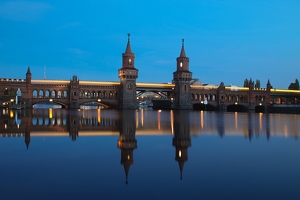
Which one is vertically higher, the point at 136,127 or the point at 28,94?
the point at 28,94

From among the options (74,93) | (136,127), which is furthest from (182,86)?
(136,127)

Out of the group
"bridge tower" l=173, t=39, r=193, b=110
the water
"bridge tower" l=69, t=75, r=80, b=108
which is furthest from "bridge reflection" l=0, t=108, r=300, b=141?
"bridge tower" l=173, t=39, r=193, b=110

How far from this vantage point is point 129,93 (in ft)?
292

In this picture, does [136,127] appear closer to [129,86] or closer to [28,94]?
[129,86]

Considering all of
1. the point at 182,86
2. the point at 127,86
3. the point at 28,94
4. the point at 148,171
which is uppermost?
the point at 182,86

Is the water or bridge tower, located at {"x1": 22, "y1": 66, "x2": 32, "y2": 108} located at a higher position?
bridge tower, located at {"x1": 22, "y1": 66, "x2": 32, "y2": 108}

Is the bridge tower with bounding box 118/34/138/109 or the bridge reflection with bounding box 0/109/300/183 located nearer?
the bridge reflection with bounding box 0/109/300/183

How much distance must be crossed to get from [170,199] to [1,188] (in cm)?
427

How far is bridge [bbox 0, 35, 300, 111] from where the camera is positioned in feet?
273

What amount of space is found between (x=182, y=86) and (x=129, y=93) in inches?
670

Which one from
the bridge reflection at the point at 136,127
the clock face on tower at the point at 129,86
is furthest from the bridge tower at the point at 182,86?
the bridge reflection at the point at 136,127

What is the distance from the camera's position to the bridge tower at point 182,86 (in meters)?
95.4

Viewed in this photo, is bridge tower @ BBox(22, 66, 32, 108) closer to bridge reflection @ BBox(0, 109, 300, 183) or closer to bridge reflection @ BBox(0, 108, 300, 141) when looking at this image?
bridge reflection @ BBox(0, 108, 300, 141)

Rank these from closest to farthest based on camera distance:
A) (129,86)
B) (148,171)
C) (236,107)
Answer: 1. (148,171)
2. (129,86)
3. (236,107)
